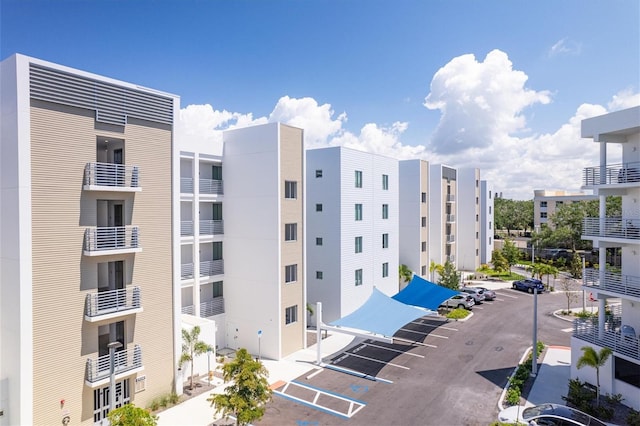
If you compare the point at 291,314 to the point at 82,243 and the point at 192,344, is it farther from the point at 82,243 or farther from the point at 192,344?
the point at 82,243

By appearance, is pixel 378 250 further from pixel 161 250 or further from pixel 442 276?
pixel 161 250

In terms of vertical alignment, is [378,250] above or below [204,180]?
below

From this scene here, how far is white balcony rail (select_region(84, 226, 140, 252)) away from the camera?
16172 millimetres

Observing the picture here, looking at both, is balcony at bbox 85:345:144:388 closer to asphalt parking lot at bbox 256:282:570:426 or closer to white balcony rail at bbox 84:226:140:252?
white balcony rail at bbox 84:226:140:252

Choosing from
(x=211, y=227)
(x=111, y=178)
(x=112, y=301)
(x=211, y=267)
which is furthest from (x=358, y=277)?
(x=111, y=178)

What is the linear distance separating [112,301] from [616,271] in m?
24.0

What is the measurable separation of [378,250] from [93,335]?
22285 millimetres

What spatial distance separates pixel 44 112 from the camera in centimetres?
1506

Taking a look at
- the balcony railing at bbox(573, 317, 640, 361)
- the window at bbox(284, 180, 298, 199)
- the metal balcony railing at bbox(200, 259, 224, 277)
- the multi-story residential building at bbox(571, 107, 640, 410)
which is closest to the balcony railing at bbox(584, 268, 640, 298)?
the multi-story residential building at bbox(571, 107, 640, 410)

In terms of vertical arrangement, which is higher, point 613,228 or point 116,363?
point 613,228

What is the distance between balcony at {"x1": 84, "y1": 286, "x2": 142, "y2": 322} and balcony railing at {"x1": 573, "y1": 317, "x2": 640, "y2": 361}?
68.9ft

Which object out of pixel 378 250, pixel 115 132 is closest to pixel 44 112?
pixel 115 132

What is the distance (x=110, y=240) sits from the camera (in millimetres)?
16766

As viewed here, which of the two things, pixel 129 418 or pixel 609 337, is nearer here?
pixel 129 418
